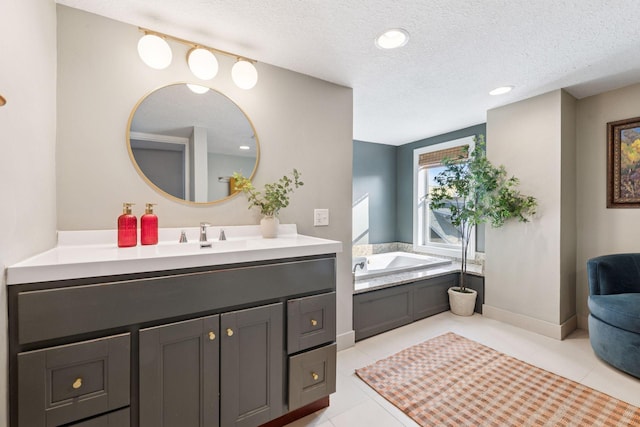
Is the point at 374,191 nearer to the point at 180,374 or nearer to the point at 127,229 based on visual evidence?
the point at 127,229

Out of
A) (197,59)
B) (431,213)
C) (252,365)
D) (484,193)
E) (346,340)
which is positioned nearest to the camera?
(252,365)

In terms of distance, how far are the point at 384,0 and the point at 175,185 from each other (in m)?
1.50

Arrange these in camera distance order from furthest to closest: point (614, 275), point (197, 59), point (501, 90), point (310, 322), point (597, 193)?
1. point (597, 193)
2. point (501, 90)
3. point (614, 275)
4. point (197, 59)
5. point (310, 322)

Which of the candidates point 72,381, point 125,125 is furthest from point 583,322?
point 125,125

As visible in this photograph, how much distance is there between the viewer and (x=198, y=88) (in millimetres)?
1702

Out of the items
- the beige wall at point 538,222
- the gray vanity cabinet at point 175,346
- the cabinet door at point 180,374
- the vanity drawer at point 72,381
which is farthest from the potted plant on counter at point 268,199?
the beige wall at point 538,222

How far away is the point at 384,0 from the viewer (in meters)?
1.36

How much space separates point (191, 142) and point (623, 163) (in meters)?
3.47

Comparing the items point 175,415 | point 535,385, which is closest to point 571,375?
point 535,385

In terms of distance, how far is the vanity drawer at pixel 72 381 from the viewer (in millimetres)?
883

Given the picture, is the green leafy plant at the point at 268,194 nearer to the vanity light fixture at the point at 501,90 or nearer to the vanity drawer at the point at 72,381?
the vanity drawer at the point at 72,381

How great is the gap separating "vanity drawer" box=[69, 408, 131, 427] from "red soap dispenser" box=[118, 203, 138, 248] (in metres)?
0.71

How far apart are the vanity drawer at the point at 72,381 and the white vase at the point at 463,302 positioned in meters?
2.94

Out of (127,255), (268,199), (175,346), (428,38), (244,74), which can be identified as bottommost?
(175,346)
